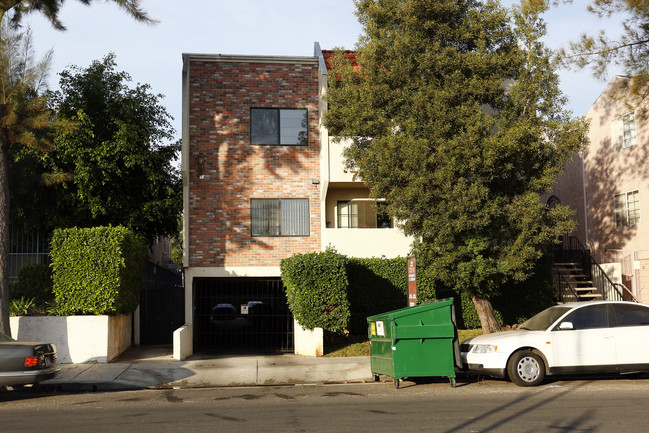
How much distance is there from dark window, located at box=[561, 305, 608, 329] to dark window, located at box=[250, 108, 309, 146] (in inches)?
410

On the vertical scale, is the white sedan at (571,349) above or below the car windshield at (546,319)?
below

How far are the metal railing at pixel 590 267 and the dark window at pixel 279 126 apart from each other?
10.3 metres

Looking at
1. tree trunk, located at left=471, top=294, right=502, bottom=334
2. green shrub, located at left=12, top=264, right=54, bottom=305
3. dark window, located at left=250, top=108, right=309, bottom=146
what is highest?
dark window, located at left=250, top=108, right=309, bottom=146

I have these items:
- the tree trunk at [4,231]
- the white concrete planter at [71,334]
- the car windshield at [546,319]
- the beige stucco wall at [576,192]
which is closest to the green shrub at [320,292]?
the white concrete planter at [71,334]

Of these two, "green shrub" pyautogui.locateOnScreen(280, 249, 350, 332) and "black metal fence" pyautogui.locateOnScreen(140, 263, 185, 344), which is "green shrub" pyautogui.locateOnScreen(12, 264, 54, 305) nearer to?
"black metal fence" pyautogui.locateOnScreen(140, 263, 185, 344)

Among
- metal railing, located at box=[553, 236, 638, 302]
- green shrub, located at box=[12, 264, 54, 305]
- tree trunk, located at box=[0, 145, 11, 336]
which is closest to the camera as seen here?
tree trunk, located at box=[0, 145, 11, 336]

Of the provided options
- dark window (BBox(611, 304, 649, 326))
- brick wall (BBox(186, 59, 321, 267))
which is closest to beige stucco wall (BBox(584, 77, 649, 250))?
dark window (BBox(611, 304, 649, 326))

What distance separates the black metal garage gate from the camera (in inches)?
765

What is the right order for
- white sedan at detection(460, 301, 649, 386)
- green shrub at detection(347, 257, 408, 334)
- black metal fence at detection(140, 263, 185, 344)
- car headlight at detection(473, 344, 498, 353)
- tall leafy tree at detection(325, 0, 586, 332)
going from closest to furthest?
white sedan at detection(460, 301, 649, 386)
car headlight at detection(473, 344, 498, 353)
tall leafy tree at detection(325, 0, 586, 332)
green shrub at detection(347, 257, 408, 334)
black metal fence at detection(140, 263, 185, 344)

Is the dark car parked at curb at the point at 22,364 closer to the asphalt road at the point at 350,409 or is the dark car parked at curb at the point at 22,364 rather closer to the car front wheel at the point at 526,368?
the asphalt road at the point at 350,409

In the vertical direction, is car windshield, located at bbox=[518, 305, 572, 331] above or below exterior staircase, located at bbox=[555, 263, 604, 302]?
below

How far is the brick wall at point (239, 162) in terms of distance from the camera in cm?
1930

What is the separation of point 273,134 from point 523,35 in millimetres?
7710

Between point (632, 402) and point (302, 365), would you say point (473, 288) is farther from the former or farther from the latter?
point (632, 402)
